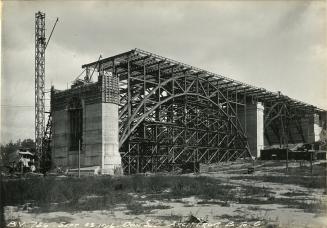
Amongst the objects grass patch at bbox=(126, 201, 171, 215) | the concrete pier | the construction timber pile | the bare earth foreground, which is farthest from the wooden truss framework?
grass patch at bbox=(126, 201, 171, 215)

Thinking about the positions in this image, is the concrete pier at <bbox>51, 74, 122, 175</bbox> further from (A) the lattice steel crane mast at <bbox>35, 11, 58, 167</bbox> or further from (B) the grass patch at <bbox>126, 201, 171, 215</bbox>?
(B) the grass patch at <bbox>126, 201, 171, 215</bbox>

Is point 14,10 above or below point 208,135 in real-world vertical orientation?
above

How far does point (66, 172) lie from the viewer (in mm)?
37000

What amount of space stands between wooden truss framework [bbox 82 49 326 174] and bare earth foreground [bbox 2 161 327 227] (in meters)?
17.2

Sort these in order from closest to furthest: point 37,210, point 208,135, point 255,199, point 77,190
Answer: point 37,210
point 255,199
point 77,190
point 208,135

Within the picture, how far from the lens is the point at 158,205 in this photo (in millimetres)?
17156

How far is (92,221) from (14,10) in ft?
23.6

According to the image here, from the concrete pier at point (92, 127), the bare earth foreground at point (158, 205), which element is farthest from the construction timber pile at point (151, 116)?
the bare earth foreground at point (158, 205)

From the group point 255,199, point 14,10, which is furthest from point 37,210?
point 255,199

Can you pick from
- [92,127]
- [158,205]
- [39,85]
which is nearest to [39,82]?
[39,85]

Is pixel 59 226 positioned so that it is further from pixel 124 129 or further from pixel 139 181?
pixel 124 129

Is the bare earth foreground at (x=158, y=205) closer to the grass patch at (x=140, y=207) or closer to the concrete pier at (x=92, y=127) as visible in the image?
the grass patch at (x=140, y=207)

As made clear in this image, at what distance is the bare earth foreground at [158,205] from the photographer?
43.9ft

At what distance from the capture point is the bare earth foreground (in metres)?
13.4
